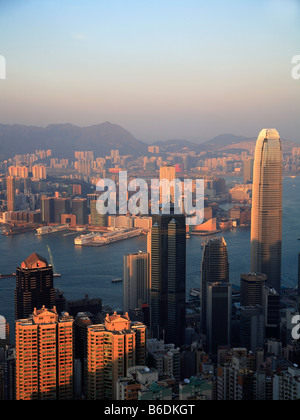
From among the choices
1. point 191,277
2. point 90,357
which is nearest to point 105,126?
point 191,277

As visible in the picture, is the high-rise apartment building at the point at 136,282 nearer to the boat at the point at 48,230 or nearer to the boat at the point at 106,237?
the boat at the point at 106,237

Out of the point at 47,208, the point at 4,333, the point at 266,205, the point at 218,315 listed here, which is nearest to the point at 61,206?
the point at 47,208

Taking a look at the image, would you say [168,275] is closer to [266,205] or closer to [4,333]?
[4,333]

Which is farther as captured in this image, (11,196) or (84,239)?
(11,196)

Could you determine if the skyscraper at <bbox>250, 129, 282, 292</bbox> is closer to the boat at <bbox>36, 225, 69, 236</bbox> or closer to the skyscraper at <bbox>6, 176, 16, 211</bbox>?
the boat at <bbox>36, 225, 69, 236</bbox>

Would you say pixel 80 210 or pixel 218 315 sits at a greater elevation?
pixel 80 210

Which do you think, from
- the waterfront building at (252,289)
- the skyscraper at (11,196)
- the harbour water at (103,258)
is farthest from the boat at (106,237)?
the waterfront building at (252,289)

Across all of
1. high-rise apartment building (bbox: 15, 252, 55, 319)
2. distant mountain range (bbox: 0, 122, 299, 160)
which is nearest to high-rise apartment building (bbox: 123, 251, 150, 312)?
high-rise apartment building (bbox: 15, 252, 55, 319)
